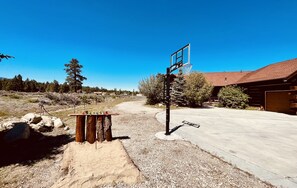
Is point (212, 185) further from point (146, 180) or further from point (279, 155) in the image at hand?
point (279, 155)

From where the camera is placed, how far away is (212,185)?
9.70 ft

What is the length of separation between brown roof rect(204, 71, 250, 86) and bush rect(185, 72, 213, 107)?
6.53 metres

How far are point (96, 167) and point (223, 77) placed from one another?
25586 millimetres

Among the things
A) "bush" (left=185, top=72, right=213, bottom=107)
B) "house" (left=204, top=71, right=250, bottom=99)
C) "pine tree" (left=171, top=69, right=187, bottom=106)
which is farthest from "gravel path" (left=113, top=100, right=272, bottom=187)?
"house" (left=204, top=71, right=250, bottom=99)

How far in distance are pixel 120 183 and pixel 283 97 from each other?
17894 millimetres

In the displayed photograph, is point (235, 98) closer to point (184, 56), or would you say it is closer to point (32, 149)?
point (184, 56)

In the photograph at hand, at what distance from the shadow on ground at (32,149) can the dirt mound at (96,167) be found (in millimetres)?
716

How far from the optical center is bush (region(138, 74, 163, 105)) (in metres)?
19.1

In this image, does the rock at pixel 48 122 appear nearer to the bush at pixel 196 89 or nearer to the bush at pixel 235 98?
the bush at pixel 196 89

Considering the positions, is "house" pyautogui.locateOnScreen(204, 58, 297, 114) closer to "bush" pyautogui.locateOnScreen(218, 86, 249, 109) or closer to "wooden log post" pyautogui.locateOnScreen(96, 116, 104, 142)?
"bush" pyautogui.locateOnScreen(218, 86, 249, 109)

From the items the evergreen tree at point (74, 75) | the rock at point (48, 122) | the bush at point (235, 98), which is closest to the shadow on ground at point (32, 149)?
the rock at point (48, 122)

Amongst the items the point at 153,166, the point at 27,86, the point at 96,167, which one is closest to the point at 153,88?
the point at 153,166

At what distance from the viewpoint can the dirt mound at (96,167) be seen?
119 inches

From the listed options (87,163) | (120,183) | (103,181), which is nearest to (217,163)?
(120,183)
